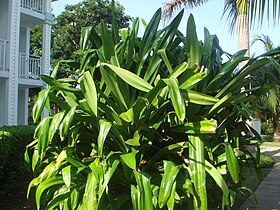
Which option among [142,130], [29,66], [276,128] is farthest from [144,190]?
[276,128]

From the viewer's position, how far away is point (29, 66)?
1277 centimetres

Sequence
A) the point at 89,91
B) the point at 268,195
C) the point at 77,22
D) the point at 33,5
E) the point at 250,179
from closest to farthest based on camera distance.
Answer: the point at 89,91 → the point at 268,195 → the point at 250,179 → the point at 33,5 → the point at 77,22

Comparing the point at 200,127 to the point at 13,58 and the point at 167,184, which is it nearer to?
the point at 167,184

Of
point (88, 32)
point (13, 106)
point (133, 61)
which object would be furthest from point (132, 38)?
point (13, 106)

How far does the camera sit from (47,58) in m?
13.2

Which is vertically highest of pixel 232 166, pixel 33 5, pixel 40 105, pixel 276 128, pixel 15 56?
pixel 33 5

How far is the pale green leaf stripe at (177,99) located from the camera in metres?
2.45

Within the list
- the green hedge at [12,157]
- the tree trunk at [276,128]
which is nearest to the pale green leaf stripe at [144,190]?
the green hedge at [12,157]

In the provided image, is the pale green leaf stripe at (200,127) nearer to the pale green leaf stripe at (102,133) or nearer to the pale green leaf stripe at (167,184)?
the pale green leaf stripe at (167,184)

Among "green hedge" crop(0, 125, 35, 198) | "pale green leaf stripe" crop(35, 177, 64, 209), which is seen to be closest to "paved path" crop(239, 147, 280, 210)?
"pale green leaf stripe" crop(35, 177, 64, 209)

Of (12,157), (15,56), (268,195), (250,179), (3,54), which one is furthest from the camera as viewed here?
(15,56)

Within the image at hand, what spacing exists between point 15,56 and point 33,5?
9.20 ft

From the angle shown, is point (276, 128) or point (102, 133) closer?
point (102, 133)

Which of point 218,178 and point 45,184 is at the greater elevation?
point 218,178
